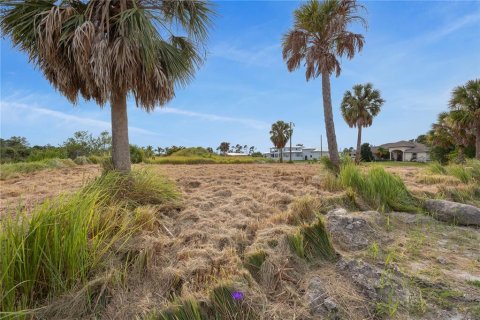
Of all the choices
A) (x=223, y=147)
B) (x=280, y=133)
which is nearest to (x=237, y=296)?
(x=280, y=133)

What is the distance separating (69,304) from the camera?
6.46 feet

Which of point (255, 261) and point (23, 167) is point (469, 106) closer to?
point (255, 261)

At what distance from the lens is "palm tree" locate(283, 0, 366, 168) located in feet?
31.3

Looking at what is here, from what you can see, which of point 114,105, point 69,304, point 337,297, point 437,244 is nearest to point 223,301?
point 337,297

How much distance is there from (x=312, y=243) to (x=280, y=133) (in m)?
50.0

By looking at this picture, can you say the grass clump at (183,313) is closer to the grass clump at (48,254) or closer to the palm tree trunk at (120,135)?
the grass clump at (48,254)

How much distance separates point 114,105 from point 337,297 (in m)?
5.00

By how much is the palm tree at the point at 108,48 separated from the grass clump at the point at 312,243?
3636 millimetres

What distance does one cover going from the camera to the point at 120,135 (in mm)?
5305

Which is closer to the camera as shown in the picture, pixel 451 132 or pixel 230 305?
pixel 230 305

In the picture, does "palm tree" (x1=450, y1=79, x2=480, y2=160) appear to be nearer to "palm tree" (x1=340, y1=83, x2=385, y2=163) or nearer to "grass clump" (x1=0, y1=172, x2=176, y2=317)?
"palm tree" (x1=340, y1=83, x2=385, y2=163)

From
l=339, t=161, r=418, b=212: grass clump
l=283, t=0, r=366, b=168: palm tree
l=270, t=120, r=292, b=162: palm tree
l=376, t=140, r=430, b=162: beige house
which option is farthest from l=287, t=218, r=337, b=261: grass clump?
l=376, t=140, r=430, b=162: beige house

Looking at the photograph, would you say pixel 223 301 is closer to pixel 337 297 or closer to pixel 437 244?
pixel 337 297

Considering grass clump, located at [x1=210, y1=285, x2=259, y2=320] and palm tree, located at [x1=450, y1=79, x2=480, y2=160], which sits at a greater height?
palm tree, located at [x1=450, y1=79, x2=480, y2=160]
